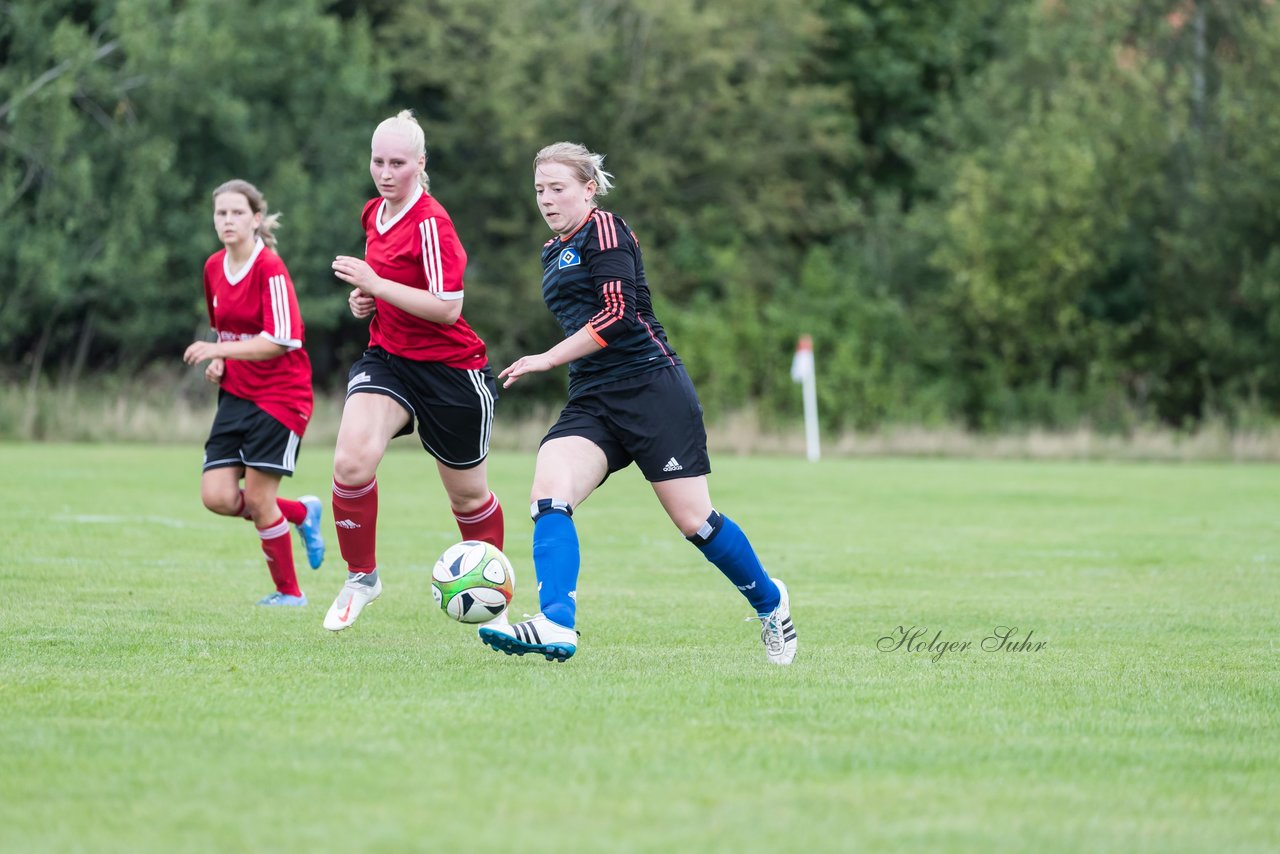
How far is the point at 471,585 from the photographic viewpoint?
6.57 m

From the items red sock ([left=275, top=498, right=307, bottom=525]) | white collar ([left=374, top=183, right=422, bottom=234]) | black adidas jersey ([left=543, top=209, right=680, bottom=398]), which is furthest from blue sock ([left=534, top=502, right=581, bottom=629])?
red sock ([left=275, top=498, right=307, bottom=525])

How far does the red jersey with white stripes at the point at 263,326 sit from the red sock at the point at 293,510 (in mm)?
954

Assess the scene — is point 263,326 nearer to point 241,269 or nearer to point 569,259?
point 241,269

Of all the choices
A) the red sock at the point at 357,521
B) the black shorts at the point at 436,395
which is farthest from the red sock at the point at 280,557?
the black shorts at the point at 436,395

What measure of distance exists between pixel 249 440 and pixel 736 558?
2.89 metres

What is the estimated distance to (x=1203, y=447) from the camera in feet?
101

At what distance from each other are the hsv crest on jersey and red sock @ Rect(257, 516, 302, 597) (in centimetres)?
264

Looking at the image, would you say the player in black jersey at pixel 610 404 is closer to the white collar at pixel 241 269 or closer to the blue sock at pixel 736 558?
the blue sock at pixel 736 558

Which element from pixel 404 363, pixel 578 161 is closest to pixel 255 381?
pixel 404 363

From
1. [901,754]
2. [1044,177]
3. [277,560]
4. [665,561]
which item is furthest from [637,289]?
[1044,177]

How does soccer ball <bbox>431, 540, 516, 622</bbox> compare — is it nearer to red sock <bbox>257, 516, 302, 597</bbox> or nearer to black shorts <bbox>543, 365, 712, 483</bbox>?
black shorts <bbox>543, 365, 712, 483</bbox>

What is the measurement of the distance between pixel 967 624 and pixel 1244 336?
2990cm

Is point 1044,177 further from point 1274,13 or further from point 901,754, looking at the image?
point 901,754

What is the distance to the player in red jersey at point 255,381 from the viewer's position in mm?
8203
